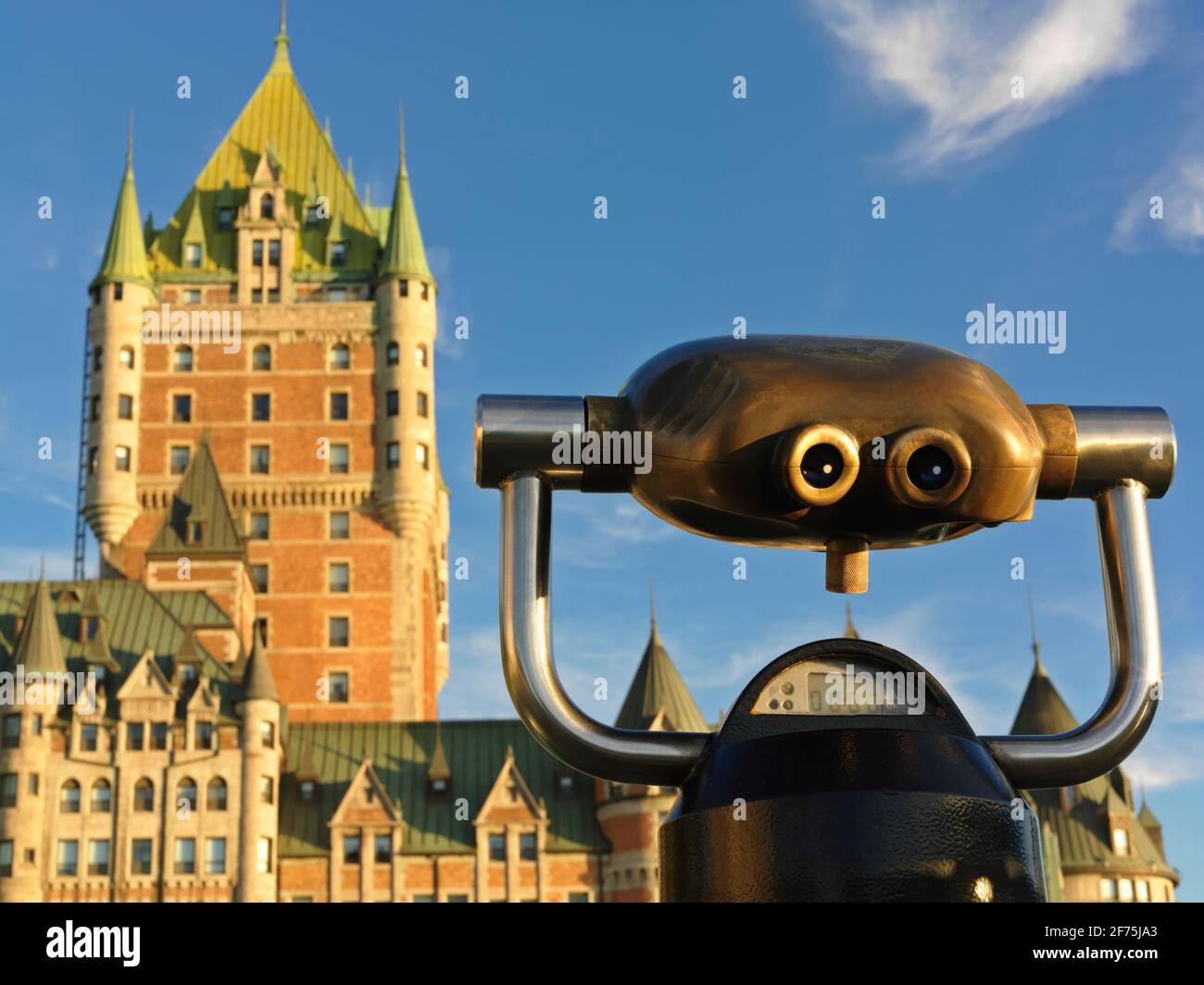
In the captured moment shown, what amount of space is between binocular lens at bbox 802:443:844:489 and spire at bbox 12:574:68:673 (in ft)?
216

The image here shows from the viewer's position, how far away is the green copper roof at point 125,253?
78.8 meters

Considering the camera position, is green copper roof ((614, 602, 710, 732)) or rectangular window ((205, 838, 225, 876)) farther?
green copper roof ((614, 602, 710, 732))

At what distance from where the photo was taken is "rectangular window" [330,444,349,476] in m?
77.9

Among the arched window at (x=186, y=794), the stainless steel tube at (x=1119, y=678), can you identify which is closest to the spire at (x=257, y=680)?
the arched window at (x=186, y=794)

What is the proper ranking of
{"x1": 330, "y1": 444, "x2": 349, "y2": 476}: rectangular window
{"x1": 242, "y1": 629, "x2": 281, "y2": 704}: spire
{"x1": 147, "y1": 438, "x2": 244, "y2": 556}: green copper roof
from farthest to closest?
{"x1": 330, "y1": 444, "x2": 349, "y2": 476}: rectangular window, {"x1": 147, "y1": 438, "x2": 244, "y2": 556}: green copper roof, {"x1": 242, "y1": 629, "x2": 281, "y2": 704}: spire

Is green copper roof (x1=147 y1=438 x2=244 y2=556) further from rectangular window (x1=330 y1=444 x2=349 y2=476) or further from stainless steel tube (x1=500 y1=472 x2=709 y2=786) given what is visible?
stainless steel tube (x1=500 y1=472 x2=709 y2=786)

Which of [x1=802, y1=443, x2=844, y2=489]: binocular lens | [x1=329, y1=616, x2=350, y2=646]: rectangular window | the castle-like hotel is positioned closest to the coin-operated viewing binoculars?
[x1=802, y1=443, x2=844, y2=489]: binocular lens

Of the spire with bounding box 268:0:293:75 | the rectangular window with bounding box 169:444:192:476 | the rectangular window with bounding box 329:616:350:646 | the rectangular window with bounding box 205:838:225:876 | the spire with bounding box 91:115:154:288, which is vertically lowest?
the rectangular window with bounding box 205:838:225:876

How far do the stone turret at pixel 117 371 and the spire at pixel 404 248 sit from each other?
10747mm

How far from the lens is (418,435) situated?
78.4 metres

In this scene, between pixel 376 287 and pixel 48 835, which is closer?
pixel 48 835
